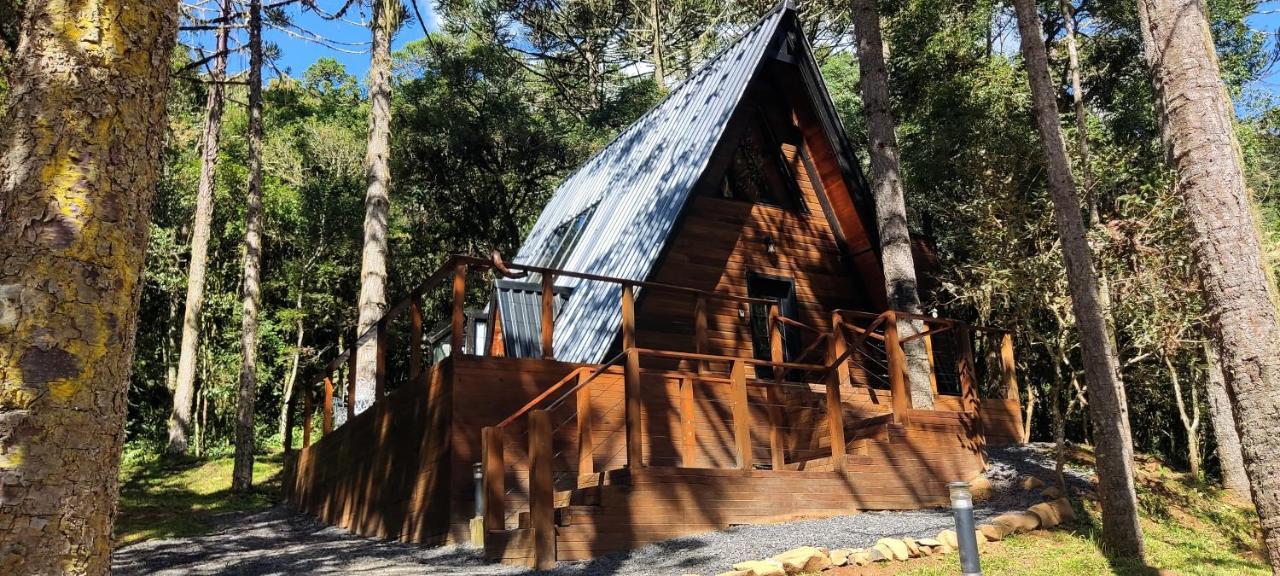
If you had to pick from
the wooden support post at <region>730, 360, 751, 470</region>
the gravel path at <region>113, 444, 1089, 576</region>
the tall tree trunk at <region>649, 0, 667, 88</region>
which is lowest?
the gravel path at <region>113, 444, 1089, 576</region>

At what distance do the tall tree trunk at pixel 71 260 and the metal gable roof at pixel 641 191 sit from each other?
6792mm

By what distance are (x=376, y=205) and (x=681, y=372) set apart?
216 inches

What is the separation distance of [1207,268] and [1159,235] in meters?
6.64

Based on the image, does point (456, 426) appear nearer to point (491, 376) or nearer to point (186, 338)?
point (491, 376)

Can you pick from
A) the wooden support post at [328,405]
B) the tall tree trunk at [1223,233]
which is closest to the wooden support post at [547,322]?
the wooden support post at [328,405]

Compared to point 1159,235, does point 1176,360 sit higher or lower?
lower

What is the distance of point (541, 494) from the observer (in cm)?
635

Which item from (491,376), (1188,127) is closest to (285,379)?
(491,376)

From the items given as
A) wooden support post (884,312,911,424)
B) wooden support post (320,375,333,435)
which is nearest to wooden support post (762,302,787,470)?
wooden support post (884,312,911,424)

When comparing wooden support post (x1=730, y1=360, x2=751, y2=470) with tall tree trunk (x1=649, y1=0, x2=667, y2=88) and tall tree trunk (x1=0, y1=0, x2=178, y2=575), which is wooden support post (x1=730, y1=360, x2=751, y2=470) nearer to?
tall tree trunk (x1=0, y1=0, x2=178, y2=575)

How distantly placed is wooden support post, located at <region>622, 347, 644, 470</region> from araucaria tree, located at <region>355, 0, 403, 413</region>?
4.36m

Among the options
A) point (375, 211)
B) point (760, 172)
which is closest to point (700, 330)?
point (760, 172)

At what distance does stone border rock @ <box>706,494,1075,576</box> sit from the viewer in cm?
579

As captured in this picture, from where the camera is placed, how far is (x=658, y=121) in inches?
561
